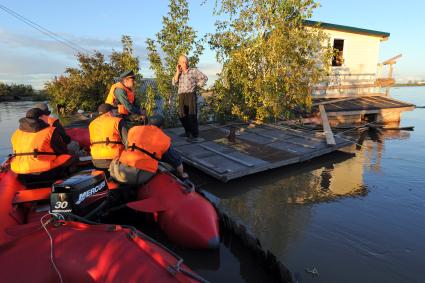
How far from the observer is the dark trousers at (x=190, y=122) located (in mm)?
7963

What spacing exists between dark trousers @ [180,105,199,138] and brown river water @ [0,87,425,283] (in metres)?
1.29

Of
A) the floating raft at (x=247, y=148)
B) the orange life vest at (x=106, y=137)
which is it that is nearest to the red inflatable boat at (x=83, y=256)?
the orange life vest at (x=106, y=137)

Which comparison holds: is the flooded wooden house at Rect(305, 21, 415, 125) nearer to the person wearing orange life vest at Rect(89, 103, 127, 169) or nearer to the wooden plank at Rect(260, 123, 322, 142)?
the wooden plank at Rect(260, 123, 322, 142)

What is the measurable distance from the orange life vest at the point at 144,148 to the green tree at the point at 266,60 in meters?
6.09

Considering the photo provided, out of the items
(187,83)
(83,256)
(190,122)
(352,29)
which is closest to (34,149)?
(83,256)

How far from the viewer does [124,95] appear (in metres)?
6.42

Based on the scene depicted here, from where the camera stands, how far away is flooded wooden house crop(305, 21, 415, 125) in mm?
14485

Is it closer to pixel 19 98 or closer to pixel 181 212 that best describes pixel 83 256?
pixel 181 212

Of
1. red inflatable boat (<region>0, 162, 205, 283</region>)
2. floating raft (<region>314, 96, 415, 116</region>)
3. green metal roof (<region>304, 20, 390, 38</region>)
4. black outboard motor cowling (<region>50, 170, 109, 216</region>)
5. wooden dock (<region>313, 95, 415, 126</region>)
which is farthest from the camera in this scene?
green metal roof (<region>304, 20, 390, 38</region>)

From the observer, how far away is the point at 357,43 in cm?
1559

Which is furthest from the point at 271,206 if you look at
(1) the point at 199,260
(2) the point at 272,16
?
(2) the point at 272,16

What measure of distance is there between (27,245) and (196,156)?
467cm

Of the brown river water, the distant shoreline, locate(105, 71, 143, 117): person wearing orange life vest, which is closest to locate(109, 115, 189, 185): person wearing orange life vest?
the brown river water

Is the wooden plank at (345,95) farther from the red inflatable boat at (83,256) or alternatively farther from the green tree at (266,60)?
the red inflatable boat at (83,256)
